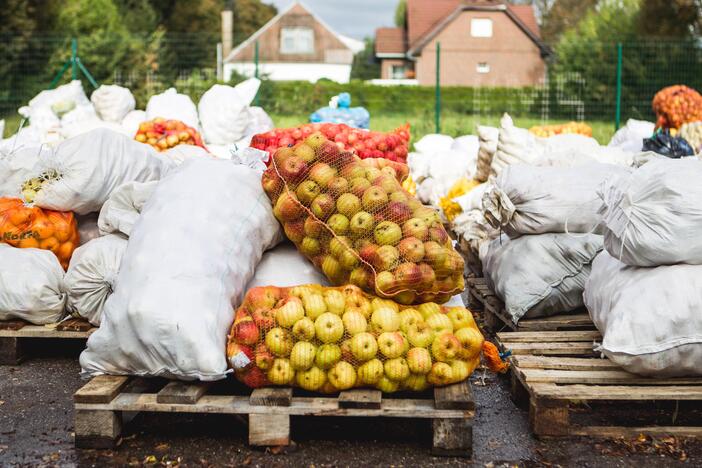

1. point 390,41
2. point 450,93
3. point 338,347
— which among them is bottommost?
point 338,347

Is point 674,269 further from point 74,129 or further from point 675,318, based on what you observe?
point 74,129

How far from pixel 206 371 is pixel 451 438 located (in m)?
0.96

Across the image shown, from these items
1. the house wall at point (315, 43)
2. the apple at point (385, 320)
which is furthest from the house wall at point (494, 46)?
the apple at point (385, 320)

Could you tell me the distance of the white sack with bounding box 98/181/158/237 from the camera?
13.2 ft

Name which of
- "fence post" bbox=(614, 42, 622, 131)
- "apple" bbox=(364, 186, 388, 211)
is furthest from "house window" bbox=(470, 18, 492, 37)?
"apple" bbox=(364, 186, 388, 211)

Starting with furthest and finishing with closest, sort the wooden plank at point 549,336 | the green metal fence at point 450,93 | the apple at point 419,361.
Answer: the green metal fence at point 450,93 < the wooden plank at point 549,336 < the apple at point 419,361

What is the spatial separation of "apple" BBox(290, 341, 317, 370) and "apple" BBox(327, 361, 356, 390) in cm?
10

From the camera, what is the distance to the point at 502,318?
4434 mm

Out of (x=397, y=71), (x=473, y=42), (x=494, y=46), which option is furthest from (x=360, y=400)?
(x=397, y=71)

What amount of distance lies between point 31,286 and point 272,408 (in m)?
1.72

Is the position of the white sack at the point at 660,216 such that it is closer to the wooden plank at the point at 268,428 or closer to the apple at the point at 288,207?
the apple at the point at 288,207

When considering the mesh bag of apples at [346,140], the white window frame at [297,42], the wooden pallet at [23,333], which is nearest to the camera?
the wooden pallet at [23,333]

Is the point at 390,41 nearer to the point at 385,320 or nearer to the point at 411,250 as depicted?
the point at 411,250

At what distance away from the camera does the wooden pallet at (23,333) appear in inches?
158
